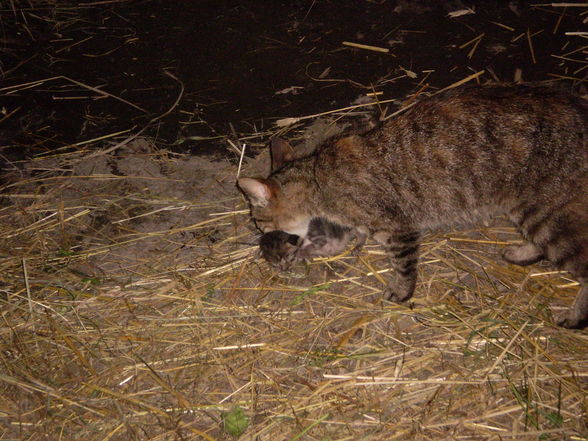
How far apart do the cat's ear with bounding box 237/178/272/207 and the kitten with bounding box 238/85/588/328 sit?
0.01m

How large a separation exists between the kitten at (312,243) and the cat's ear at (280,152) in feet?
1.88

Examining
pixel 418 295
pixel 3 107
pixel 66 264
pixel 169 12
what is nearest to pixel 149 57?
pixel 169 12

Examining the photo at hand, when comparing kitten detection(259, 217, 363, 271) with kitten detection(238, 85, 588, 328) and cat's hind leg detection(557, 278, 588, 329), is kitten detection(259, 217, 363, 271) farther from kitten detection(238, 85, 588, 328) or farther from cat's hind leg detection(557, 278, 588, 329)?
cat's hind leg detection(557, 278, 588, 329)

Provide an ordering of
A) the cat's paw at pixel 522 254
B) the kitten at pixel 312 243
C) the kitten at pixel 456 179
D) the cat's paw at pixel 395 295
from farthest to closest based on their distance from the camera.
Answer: the kitten at pixel 312 243 → the cat's paw at pixel 522 254 → the cat's paw at pixel 395 295 → the kitten at pixel 456 179

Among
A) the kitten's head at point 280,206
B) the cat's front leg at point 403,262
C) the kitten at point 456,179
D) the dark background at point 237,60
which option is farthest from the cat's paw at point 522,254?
the dark background at point 237,60

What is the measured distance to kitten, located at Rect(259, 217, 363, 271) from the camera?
3763 mm

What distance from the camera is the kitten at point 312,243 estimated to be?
12.3 ft

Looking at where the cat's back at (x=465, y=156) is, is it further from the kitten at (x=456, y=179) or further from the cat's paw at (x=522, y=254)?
the cat's paw at (x=522, y=254)

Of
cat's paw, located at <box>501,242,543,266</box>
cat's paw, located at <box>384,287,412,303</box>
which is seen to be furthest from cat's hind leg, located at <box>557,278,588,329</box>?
cat's paw, located at <box>384,287,412,303</box>

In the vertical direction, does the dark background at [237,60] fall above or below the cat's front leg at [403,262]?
above

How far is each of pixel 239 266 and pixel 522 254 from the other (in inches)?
88.2

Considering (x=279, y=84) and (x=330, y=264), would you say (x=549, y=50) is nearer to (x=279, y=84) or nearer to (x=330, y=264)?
(x=279, y=84)

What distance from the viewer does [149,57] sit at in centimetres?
613

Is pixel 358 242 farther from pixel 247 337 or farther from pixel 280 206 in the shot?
pixel 247 337
